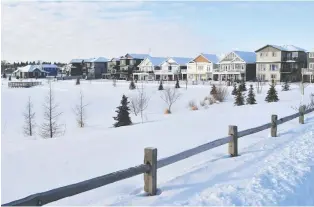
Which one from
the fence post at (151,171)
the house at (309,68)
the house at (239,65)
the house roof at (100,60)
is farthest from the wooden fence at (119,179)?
the house roof at (100,60)

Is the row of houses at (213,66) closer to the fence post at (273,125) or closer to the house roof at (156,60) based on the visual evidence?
the house roof at (156,60)

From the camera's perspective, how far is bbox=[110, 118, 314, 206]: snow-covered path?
6.57m

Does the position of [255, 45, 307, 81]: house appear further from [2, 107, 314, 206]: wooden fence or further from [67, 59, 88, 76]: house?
[2, 107, 314, 206]: wooden fence

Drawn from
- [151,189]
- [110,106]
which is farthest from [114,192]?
[110,106]

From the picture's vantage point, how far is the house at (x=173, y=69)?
300ft

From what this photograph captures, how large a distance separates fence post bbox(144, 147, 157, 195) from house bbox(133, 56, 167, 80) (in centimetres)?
8941

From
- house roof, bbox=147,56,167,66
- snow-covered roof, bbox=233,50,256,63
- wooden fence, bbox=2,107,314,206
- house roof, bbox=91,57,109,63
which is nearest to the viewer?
wooden fence, bbox=2,107,314,206

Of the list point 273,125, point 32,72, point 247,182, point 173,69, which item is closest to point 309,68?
point 173,69

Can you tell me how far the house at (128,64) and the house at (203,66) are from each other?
2095 cm

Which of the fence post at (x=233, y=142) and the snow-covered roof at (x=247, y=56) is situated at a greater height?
the snow-covered roof at (x=247, y=56)

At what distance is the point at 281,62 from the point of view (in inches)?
2827

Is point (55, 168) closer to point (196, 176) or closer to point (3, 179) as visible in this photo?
point (3, 179)

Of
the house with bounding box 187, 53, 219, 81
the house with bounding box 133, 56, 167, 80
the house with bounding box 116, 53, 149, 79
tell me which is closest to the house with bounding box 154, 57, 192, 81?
the house with bounding box 133, 56, 167, 80

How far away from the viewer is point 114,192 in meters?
7.55
